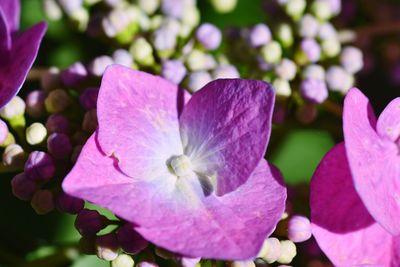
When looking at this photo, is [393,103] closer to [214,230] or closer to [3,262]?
[214,230]

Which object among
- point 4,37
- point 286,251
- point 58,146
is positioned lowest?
point 286,251

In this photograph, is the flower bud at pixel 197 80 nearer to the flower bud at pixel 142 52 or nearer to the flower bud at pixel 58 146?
the flower bud at pixel 142 52

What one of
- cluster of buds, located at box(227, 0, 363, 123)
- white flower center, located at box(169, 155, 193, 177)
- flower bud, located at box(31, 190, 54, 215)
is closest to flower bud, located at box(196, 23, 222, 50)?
cluster of buds, located at box(227, 0, 363, 123)

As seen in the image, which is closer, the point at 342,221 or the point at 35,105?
the point at 342,221

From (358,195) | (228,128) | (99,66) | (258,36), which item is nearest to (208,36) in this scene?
(258,36)

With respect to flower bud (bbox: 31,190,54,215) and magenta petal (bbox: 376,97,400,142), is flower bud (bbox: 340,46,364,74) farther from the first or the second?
flower bud (bbox: 31,190,54,215)

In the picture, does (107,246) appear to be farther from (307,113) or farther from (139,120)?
(307,113)
